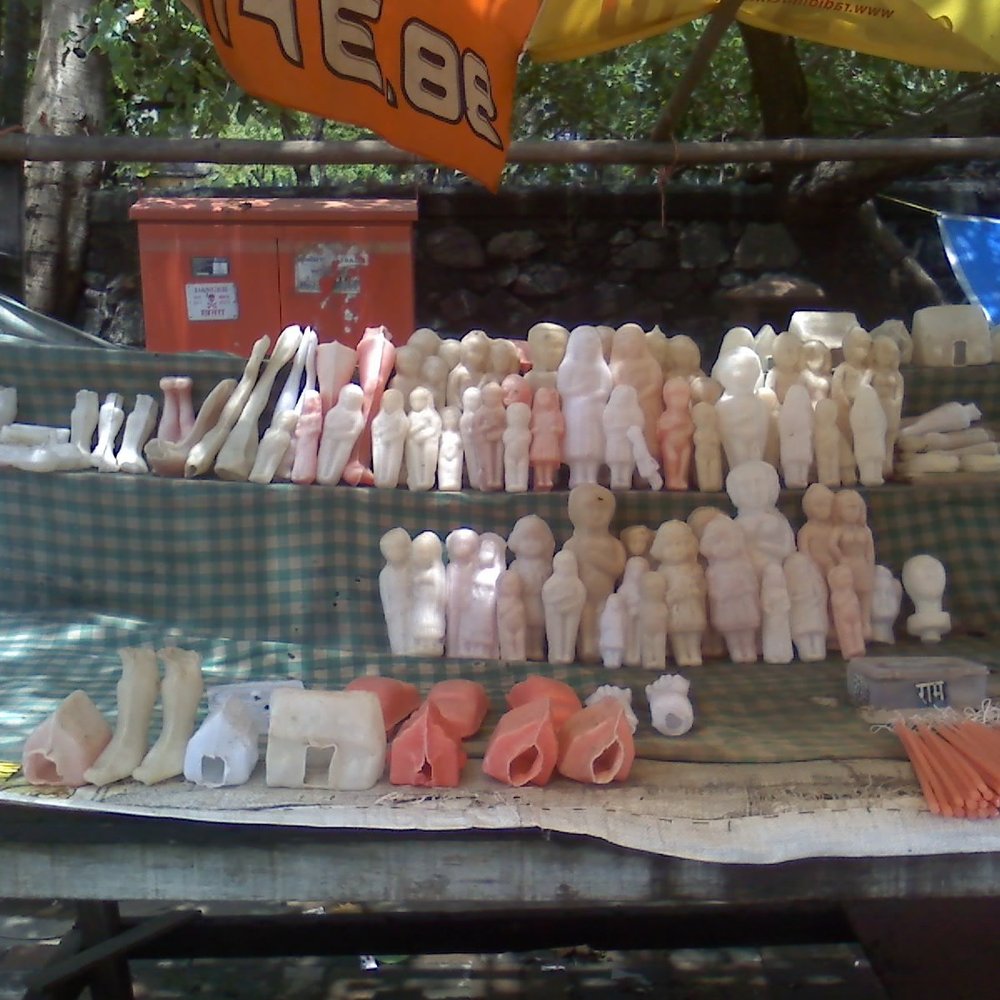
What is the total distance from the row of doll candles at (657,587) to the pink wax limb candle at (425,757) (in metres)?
0.75

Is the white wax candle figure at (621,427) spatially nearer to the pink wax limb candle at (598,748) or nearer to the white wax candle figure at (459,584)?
the white wax candle figure at (459,584)

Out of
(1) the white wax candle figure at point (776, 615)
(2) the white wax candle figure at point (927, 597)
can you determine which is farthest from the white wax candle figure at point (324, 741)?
(2) the white wax candle figure at point (927, 597)

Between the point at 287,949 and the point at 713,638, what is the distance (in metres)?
1.19

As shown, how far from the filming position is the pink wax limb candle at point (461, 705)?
2.02 metres

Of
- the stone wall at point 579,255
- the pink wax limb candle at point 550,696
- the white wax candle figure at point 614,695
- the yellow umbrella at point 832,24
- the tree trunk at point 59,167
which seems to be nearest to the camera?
the pink wax limb candle at point 550,696

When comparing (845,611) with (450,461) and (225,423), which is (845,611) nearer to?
(450,461)

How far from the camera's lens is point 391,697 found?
2.09 meters

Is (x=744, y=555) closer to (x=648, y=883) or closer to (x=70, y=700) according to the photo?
(x=648, y=883)

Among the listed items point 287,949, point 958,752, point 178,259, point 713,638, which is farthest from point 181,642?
point 178,259

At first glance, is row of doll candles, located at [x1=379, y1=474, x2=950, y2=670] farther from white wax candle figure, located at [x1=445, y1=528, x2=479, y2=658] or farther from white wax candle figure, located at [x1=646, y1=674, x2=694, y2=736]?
white wax candle figure, located at [x1=646, y1=674, x2=694, y2=736]

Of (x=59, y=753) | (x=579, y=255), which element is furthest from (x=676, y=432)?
(x=579, y=255)

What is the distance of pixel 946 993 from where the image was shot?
2127mm

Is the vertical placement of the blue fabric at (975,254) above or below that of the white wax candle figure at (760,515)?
above

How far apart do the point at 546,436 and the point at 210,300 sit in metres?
1.96
